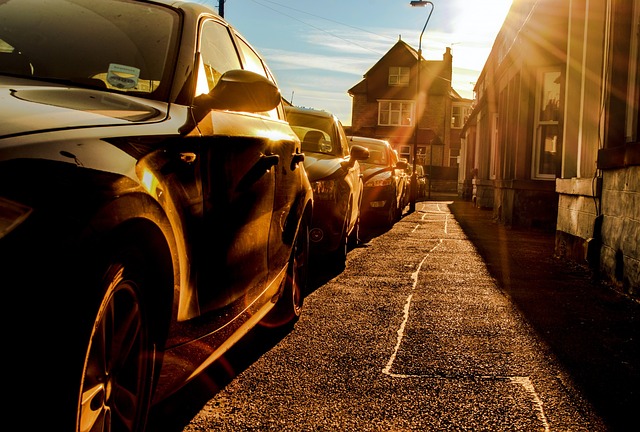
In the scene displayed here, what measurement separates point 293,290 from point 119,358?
2.72 metres

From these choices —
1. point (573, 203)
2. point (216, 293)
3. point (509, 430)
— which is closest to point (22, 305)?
point (216, 293)

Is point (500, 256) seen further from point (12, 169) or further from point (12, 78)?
point (12, 169)

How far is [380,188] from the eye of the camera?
14.5 meters

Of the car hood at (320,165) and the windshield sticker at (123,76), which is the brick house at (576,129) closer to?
the car hood at (320,165)

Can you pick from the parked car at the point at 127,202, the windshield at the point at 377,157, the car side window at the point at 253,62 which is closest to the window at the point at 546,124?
the windshield at the point at 377,157

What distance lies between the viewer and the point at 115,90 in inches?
118

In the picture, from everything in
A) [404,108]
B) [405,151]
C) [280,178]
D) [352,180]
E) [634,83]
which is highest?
[404,108]

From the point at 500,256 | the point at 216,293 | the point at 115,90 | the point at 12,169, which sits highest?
the point at 115,90

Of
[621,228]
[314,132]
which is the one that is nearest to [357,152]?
[314,132]

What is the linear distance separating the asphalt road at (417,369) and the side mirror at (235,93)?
138cm

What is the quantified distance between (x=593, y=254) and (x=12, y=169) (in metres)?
7.16

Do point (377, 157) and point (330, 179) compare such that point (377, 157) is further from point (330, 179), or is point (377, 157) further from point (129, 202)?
point (129, 202)

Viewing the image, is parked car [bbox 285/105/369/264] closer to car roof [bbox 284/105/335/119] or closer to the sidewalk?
car roof [bbox 284/105/335/119]

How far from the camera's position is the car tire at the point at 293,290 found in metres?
4.84
